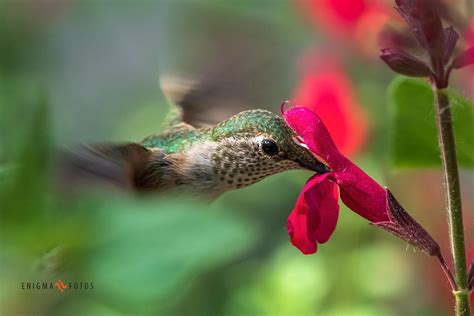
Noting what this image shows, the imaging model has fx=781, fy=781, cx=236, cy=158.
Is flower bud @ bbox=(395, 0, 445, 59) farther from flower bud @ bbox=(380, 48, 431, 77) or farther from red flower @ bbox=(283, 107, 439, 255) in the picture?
red flower @ bbox=(283, 107, 439, 255)

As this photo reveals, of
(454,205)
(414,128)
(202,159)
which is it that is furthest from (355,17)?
(454,205)

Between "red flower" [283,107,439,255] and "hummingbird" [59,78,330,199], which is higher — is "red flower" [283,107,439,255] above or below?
above

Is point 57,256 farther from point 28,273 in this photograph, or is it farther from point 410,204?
point 410,204

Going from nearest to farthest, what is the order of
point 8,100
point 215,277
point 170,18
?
point 8,100 → point 215,277 → point 170,18

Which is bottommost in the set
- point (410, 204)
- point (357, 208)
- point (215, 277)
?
point (215, 277)

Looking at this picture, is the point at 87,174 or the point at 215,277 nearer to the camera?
the point at 87,174

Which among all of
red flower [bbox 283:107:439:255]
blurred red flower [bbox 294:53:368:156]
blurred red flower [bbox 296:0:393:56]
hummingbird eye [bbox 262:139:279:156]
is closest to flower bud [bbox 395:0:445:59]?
red flower [bbox 283:107:439:255]

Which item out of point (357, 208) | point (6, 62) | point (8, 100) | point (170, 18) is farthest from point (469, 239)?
point (170, 18)

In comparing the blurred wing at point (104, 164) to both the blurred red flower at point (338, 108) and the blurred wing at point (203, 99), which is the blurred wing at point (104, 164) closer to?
the blurred wing at point (203, 99)
